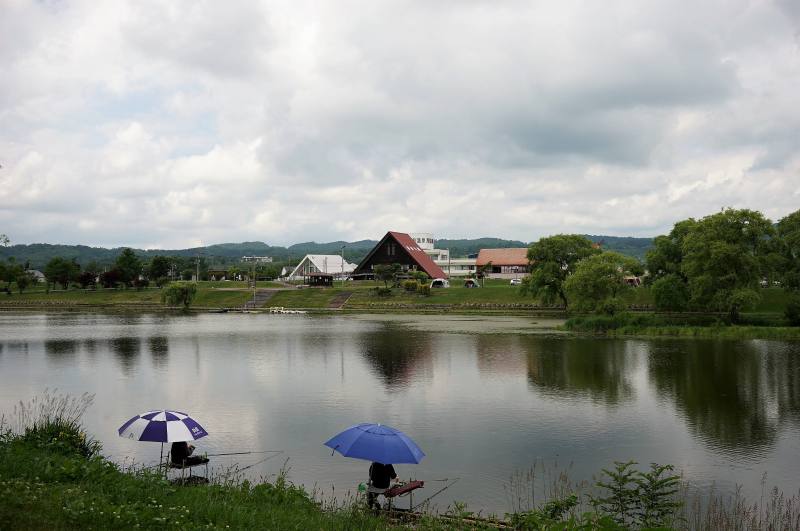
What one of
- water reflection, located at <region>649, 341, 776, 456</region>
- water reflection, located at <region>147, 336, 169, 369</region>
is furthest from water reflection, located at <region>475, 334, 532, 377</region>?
water reflection, located at <region>147, 336, 169, 369</region>

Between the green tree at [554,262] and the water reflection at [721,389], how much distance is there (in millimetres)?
26648

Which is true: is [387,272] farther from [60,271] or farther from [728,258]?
[60,271]

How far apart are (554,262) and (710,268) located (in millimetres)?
20318

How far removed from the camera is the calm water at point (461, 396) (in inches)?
598

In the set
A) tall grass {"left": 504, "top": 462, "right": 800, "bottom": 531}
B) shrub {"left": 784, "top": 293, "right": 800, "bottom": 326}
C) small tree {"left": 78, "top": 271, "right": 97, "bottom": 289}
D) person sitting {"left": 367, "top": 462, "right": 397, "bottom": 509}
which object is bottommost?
tall grass {"left": 504, "top": 462, "right": 800, "bottom": 531}

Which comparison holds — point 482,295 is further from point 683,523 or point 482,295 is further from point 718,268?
point 683,523

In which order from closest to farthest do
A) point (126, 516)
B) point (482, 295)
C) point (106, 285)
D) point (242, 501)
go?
1. point (126, 516)
2. point (242, 501)
3. point (482, 295)
4. point (106, 285)

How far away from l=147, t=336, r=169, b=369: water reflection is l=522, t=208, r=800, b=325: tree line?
29315mm

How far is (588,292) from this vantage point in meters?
49.2

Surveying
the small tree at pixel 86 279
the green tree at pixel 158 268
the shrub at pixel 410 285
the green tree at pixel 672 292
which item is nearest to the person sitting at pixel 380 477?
the green tree at pixel 672 292

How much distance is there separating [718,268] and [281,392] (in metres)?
34.4

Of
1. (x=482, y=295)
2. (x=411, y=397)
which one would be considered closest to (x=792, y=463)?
(x=411, y=397)

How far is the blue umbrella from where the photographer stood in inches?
464

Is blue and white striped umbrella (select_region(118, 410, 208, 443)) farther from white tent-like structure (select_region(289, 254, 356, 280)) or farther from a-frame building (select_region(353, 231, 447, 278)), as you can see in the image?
white tent-like structure (select_region(289, 254, 356, 280))
